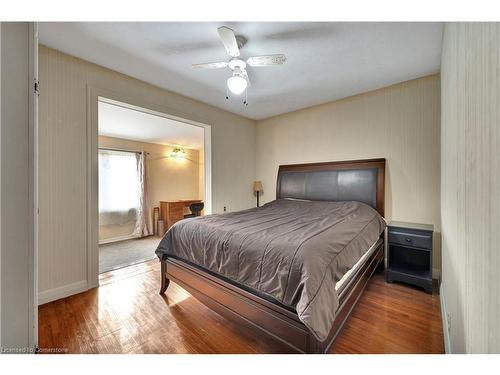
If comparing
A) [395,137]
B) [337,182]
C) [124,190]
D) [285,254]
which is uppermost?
[395,137]

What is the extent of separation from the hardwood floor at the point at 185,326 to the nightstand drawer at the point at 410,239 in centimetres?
50

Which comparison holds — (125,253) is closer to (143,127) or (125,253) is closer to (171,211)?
(171,211)

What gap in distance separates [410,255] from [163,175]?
5.46 m

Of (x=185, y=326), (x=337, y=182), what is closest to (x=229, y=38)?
(x=185, y=326)

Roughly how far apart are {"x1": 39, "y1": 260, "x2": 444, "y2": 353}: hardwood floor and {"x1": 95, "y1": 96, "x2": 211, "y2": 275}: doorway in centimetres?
148

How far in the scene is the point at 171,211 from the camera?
17.0 ft

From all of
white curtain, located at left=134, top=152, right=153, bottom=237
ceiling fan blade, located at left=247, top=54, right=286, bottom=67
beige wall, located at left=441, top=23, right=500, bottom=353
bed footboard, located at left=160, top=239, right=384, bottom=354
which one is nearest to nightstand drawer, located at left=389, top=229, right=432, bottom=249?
bed footboard, located at left=160, top=239, right=384, bottom=354

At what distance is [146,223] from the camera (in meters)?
5.09

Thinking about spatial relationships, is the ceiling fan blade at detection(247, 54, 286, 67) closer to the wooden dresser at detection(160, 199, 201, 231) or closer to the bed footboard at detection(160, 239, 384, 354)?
the bed footboard at detection(160, 239, 384, 354)

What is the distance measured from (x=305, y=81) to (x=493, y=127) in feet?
7.81

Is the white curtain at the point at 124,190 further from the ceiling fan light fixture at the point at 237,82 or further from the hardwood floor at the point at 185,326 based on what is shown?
the ceiling fan light fixture at the point at 237,82
